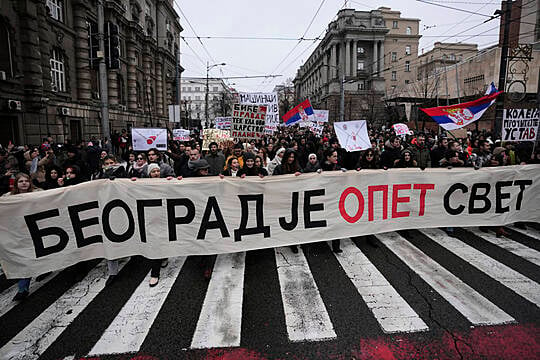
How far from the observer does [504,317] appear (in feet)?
11.6

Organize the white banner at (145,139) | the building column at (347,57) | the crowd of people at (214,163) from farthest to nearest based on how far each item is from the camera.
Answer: the building column at (347,57)
the white banner at (145,139)
the crowd of people at (214,163)

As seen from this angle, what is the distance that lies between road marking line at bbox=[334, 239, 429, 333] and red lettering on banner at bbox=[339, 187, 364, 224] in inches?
23.9

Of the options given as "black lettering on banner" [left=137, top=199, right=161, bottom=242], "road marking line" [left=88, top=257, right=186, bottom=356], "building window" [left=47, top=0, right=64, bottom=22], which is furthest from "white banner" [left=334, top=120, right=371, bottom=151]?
"building window" [left=47, top=0, right=64, bottom=22]

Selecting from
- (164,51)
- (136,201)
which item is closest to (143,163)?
(136,201)

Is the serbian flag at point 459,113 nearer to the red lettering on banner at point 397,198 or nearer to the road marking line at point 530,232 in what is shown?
the road marking line at point 530,232

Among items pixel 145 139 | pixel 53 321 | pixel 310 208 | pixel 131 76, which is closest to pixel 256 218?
pixel 310 208

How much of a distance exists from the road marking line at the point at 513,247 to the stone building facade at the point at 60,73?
16041 millimetres

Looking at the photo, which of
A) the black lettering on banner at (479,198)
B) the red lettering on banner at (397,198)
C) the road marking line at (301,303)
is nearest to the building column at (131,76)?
the road marking line at (301,303)

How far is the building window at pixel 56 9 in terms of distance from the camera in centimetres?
1706

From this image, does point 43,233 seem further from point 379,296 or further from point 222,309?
point 379,296

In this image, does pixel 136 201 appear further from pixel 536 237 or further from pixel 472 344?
pixel 536 237

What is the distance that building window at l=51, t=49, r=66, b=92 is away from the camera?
57.3 feet

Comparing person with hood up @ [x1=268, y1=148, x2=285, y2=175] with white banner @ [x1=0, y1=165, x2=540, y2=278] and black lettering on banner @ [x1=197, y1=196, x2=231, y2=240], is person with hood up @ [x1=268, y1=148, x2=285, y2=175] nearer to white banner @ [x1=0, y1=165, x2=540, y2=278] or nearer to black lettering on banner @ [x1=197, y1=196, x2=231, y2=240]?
white banner @ [x1=0, y1=165, x2=540, y2=278]

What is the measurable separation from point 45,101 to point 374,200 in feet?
54.0
